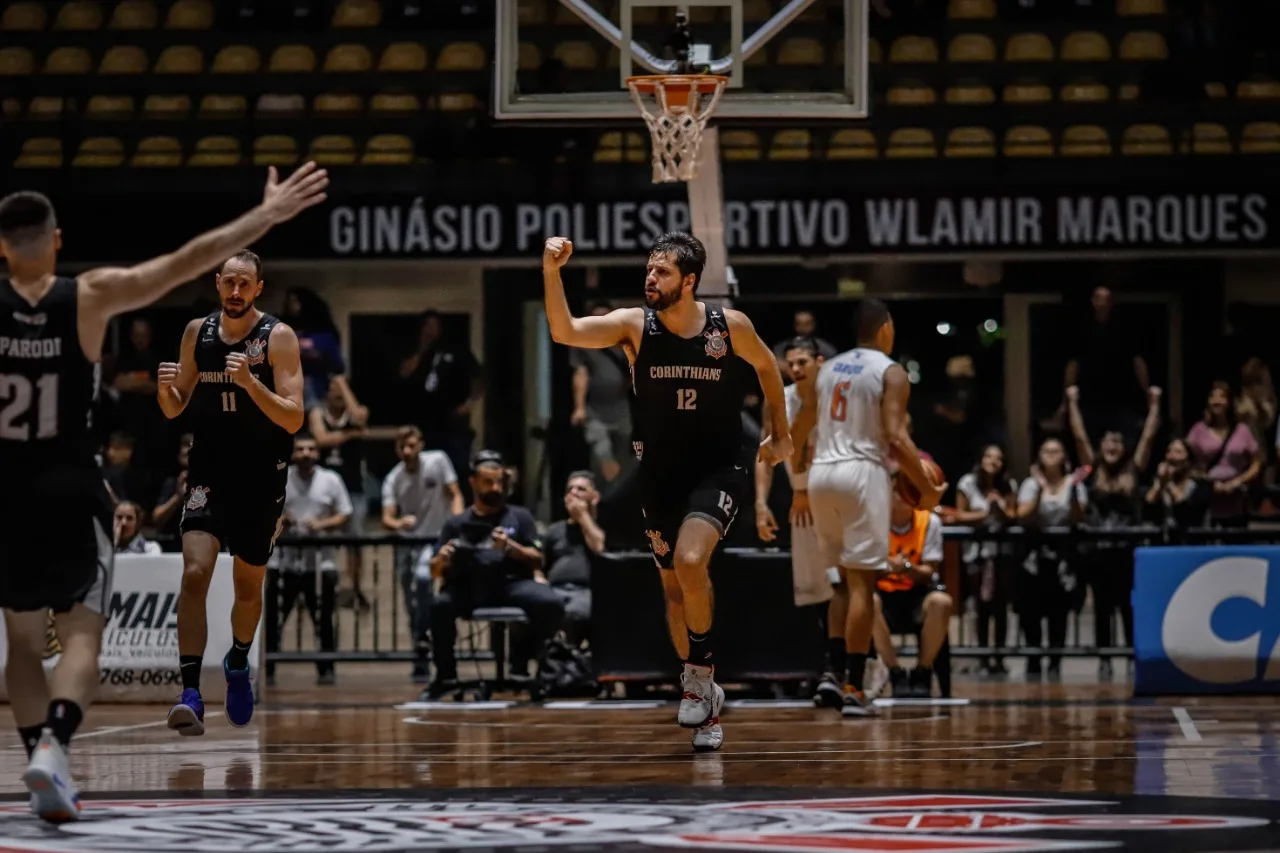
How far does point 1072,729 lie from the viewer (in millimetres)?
10984

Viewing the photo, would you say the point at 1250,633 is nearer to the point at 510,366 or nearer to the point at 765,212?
the point at 765,212

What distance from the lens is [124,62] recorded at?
2145cm

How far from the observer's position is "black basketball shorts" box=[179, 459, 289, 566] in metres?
9.48

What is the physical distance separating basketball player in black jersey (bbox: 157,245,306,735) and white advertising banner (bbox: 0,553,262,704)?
165 inches

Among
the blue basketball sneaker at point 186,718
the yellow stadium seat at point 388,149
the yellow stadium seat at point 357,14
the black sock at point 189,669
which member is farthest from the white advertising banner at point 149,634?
the yellow stadium seat at point 357,14

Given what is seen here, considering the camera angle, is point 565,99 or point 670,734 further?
point 565,99

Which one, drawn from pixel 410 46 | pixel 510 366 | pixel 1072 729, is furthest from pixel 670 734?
pixel 410 46

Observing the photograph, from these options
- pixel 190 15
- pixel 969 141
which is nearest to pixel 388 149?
pixel 190 15

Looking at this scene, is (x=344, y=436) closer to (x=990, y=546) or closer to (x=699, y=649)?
(x=990, y=546)

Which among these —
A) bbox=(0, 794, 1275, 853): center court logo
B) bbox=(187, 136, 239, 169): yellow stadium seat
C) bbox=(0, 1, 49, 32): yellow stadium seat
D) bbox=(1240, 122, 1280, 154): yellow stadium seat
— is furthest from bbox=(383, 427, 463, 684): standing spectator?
bbox=(0, 794, 1275, 853): center court logo

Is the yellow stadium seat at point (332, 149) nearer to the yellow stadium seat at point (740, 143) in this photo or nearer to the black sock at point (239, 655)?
the yellow stadium seat at point (740, 143)

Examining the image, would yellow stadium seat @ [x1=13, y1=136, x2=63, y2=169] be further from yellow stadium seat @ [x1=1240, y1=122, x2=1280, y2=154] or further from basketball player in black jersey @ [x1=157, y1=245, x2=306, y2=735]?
basketball player in black jersey @ [x1=157, y1=245, x2=306, y2=735]

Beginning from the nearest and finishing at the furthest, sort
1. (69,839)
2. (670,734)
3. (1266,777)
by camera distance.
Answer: (69,839), (1266,777), (670,734)

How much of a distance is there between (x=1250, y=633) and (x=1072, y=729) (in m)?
2.99
